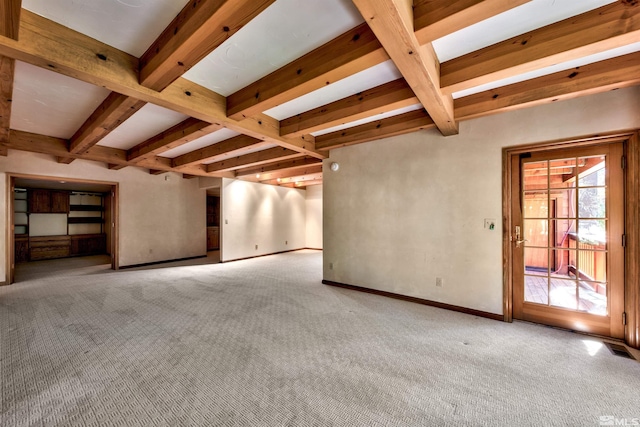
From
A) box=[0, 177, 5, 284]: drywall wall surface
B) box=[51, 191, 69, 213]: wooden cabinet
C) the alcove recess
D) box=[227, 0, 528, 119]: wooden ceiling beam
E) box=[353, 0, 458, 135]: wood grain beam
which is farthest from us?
box=[51, 191, 69, 213]: wooden cabinet

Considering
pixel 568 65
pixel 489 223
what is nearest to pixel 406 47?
pixel 568 65

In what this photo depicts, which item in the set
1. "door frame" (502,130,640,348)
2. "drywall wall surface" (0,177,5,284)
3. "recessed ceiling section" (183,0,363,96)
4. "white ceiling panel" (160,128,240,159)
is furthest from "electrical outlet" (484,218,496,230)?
"drywall wall surface" (0,177,5,284)

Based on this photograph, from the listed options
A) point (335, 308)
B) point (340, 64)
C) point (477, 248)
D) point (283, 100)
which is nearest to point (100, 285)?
point (335, 308)

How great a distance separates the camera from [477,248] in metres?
3.05

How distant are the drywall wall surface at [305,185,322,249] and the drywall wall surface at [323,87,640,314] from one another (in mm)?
4618

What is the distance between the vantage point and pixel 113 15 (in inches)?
62.7

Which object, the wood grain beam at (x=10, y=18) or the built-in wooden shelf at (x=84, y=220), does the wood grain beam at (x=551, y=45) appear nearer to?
the wood grain beam at (x=10, y=18)

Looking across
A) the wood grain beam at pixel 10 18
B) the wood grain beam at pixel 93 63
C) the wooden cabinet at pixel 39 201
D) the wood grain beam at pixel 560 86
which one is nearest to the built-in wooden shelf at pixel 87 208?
the wooden cabinet at pixel 39 201

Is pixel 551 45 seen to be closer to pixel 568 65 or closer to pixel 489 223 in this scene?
pixel 568 65

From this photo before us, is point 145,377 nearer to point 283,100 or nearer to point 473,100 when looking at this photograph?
point 283,100

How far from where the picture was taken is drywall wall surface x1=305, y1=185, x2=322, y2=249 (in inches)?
356

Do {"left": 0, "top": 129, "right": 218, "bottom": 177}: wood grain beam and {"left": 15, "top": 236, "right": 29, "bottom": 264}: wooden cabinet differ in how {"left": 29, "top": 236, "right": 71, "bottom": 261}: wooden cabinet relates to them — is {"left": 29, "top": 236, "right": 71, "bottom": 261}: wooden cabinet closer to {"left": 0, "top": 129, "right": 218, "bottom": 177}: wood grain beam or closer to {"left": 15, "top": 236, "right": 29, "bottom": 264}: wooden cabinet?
{"left": 15, "top": 236, "right": 29, "bottom": 264}: wooden cabinet

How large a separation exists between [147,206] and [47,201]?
371 cm

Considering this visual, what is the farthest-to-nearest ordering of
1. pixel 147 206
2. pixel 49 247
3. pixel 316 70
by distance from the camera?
pixel 49 247 < pixel 147 206 < pixel 316 70
